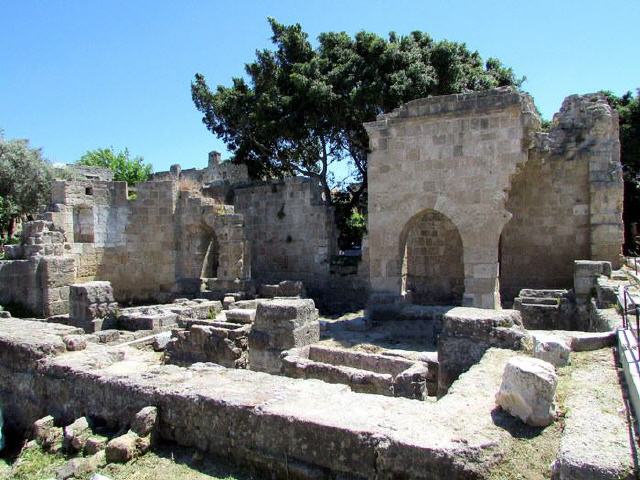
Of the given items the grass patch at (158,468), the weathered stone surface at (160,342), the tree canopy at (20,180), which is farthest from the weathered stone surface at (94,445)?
the tree canopy at (20,180)

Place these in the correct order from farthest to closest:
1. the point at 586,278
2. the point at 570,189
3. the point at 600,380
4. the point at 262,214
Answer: the point at 262,214, the point at 570,189, the point at 586,278, the point at 600,380

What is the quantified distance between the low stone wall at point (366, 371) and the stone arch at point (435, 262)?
7.15 m

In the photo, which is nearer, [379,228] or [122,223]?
[379,228]

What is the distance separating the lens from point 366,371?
6531mm

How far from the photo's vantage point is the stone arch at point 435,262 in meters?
Result: 14.1

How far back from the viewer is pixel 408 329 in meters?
10.5

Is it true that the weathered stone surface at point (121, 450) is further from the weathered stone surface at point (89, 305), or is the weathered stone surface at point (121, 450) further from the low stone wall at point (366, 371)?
the weathered stone surface at point (89, 305)

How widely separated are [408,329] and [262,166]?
14.1 metres

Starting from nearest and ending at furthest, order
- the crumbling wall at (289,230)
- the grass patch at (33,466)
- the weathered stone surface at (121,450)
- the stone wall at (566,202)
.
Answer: the weathered stone surface at (121,450), the grass patch at (33,466), the stone wall at (566,202), the crumbling wall at (289,230)

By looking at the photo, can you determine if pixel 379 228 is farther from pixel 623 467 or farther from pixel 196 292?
pixel 623 467

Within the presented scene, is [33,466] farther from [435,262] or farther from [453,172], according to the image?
[435,262]

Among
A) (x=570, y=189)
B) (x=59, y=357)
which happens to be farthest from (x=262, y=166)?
(x=59, y=357)

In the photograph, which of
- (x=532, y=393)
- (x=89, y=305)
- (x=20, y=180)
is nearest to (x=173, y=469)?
(x=532, y=393)

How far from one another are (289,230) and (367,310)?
6089 millimetres
